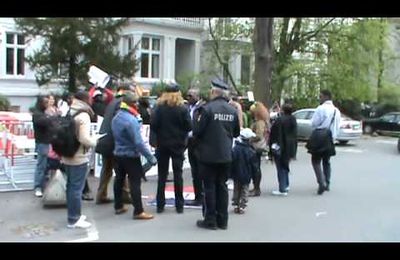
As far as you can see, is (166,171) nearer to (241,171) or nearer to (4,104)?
(241,171)

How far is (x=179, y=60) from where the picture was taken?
116 feet

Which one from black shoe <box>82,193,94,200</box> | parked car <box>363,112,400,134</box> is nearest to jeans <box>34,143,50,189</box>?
black shoe <box>82,193,94,200</box>

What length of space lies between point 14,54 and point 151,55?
8.12 meters

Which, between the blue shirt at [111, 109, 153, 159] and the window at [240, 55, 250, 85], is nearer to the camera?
the blue shirt at [111, 109, 153, 159]

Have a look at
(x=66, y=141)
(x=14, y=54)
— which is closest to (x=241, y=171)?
(x=66, y=141)

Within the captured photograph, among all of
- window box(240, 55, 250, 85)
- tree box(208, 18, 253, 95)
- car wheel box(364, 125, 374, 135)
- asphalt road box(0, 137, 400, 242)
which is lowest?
car wheel box(364, 125, 374, 135)

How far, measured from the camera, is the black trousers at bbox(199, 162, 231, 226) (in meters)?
7.05

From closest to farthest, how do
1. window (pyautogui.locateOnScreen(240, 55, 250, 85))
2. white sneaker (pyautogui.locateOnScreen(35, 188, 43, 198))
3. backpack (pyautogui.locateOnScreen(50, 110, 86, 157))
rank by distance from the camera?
backpack (pyautogui.locateOnScreen(50, 110, 86, 157)) < white sneaker (pyautogui.locateOnScreen(35, 188, 43, 198)) < window (pyautogui.locateOnScreen(240, 55, 250, 85))

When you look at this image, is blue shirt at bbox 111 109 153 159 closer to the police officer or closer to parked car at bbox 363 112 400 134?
the police officer

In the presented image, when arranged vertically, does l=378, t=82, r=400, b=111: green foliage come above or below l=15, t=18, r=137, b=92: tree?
below

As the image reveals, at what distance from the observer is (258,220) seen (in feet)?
25.0

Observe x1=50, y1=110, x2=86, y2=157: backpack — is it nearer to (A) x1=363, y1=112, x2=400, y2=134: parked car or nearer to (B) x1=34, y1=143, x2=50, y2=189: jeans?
(B) x1=34, y1=143, x2=50, y2=189: jeans

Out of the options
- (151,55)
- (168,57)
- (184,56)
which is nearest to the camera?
(151,55)

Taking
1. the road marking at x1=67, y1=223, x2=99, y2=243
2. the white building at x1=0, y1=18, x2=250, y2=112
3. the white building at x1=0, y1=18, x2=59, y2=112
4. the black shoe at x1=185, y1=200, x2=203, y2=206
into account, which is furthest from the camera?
the white building at x1=0, y1=18, x2=250, y2=112
